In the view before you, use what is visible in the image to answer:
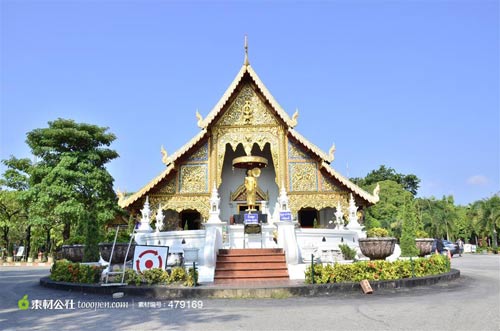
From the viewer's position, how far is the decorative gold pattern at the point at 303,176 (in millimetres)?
17078

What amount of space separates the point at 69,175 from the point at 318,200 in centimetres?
1442

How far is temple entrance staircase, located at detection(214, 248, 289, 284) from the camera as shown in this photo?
1035 cm

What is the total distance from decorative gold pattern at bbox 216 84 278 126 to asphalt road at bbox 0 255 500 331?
10305 mm

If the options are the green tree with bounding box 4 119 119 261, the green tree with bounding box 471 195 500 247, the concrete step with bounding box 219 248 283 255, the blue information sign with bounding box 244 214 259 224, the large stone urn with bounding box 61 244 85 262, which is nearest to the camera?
the concrete step with bounding box 219 248 283 255

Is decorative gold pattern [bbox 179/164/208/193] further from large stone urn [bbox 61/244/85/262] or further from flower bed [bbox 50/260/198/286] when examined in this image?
flower bed [bbox 50/260/198/286]

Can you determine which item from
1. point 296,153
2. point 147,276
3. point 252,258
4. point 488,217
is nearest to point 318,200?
point 296,153

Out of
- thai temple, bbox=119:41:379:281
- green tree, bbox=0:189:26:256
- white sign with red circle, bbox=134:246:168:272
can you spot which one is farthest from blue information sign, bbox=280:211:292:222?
green tree, bbox=0:189:26:256

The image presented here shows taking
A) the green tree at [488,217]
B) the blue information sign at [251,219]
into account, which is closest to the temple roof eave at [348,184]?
the blue information sign at [251,219]

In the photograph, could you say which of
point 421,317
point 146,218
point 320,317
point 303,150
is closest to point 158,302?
point 320,317

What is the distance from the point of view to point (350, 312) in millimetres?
6492

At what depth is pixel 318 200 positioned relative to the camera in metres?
16.9

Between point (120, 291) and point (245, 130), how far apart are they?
10.1 meters

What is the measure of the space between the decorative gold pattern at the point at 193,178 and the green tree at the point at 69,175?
28.2ft

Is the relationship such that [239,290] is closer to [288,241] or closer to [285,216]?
[288,241]
